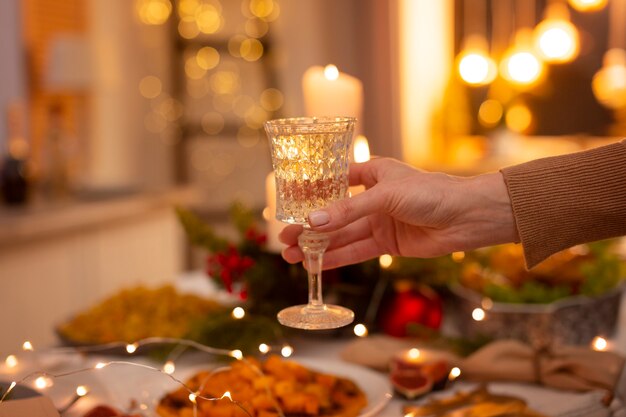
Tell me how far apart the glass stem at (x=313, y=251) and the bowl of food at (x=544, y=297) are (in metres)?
0.50

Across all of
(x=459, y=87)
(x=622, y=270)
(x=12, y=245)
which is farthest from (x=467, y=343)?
(x=459, y=87)

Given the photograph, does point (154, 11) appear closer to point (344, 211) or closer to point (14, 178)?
point (14, 178)

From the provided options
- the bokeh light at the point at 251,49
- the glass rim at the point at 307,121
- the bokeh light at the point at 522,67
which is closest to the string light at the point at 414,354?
the glass rim at the point at 307,121

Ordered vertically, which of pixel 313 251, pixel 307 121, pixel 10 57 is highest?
pixel 10 57

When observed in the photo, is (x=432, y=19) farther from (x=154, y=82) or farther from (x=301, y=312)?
(x=301, y=312)

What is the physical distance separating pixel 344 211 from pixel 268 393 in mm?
258

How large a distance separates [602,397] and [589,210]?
26 centimetres

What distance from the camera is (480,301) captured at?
144cm

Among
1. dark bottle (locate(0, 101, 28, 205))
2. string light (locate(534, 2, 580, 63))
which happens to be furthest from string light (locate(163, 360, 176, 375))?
string light (locate(534, 2, 580, 63))

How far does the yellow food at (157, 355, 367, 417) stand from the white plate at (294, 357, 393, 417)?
21mm

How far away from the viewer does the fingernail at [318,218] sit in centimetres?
86

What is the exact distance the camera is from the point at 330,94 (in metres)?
1.37

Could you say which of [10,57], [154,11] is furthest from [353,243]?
[154,11]

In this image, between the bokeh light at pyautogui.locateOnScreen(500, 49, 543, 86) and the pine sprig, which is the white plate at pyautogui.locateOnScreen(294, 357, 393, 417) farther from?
the bokeh light at pyautogui.locateOnScreen(500, 49, 543, 86)
